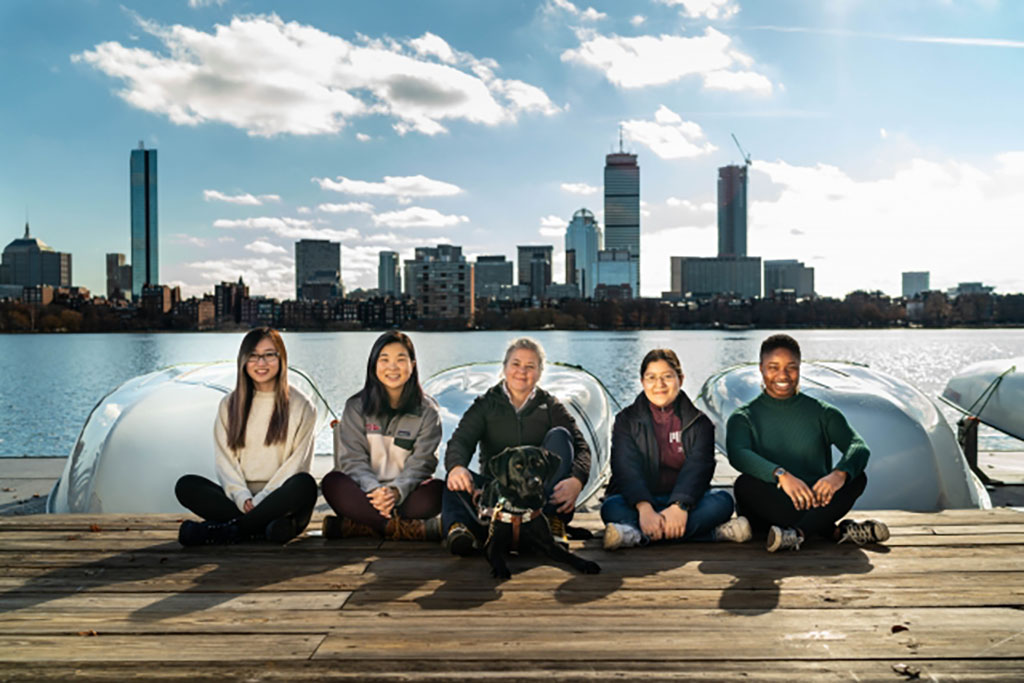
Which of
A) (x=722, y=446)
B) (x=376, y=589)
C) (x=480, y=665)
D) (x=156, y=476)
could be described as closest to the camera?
(x=480, y=665)

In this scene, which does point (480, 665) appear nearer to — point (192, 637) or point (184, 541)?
point (192, 637)

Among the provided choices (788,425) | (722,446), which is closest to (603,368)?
(722,446)

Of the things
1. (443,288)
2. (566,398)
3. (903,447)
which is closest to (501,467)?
(566,398)

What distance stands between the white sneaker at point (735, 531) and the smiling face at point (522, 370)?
126cm

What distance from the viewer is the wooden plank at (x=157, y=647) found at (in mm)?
2729

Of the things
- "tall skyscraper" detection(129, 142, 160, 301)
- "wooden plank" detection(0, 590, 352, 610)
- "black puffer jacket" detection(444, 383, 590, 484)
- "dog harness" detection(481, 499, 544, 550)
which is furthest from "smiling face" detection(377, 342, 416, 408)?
"tall skyscraper" detection(129, 142, 160, 301)

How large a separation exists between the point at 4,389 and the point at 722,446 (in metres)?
31.4

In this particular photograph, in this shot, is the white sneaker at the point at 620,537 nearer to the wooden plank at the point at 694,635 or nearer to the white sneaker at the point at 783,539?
the white sneaker at the point at 783,539

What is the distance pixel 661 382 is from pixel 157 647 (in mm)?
2703

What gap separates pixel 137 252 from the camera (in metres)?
185

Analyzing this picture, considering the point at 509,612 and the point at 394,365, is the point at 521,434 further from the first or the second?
the point at 509,612

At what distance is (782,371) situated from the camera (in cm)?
424

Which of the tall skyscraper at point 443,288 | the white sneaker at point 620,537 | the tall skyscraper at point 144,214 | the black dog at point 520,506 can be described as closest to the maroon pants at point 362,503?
the black dog at point 520,506

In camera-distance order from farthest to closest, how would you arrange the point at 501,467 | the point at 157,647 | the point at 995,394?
the point at 995,394 → the point at 501,467 → the point at 157,647
